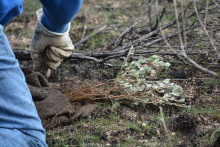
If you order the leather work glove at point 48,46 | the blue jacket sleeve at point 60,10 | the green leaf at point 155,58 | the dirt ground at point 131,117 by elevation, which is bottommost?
the dirt ground at point 131,117

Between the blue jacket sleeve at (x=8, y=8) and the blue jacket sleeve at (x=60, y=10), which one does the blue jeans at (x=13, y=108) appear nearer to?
the blue jacket sleeve at (x=8, y=8)

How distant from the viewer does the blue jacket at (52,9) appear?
1.65 metres

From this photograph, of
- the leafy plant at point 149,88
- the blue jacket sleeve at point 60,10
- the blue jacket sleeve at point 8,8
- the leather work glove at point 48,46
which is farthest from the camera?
the leafy plant at point 149,88

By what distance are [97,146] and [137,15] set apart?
12.4 ft

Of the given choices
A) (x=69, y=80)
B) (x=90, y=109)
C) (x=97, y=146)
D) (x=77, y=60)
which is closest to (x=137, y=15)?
(x=77, y=60)

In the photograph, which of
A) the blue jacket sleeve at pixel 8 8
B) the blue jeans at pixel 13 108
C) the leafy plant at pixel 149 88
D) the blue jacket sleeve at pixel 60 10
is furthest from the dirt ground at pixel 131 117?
the blue jacket sleeve at pixel 8 8

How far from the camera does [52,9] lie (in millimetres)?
1862

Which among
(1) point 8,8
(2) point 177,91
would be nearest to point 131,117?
(2) point 177,91

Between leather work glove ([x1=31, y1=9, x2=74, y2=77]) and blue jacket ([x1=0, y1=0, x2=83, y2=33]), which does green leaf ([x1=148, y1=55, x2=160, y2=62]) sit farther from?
blue jacket ([x1=0, y1=0, x2=83, y2=33])

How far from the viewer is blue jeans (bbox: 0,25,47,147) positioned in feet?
5.45

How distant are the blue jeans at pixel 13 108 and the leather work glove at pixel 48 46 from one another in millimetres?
621

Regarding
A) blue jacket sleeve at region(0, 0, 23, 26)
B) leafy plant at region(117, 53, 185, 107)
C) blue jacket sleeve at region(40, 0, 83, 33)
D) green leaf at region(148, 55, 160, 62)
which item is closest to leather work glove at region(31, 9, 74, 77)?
blue jacket sleeve at region(40, 0, 83, 33)

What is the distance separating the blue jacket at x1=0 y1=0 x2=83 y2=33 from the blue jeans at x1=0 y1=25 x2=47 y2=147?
0.14 m

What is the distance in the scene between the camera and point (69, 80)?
2.92 metres
